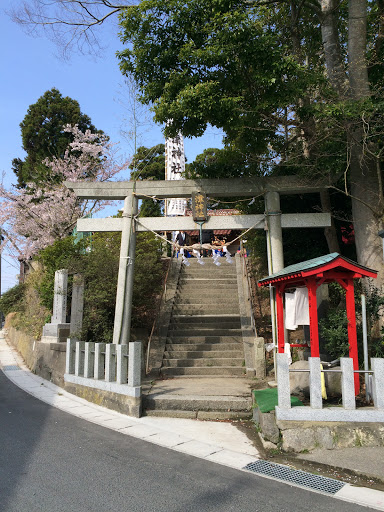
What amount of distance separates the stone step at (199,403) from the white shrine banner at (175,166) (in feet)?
52.4

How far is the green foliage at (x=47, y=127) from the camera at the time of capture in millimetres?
22281

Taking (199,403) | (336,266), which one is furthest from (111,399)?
(336,266)

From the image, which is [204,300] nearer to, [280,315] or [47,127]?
[280,315]

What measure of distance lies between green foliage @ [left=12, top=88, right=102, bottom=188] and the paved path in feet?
59.0

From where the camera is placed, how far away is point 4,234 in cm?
2047

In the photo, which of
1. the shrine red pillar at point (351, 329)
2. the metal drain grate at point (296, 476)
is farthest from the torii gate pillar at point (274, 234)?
the metal drain grate at point (296, 476)

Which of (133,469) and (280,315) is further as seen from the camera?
(280,315)

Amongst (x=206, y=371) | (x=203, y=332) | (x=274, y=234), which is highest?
(x=274, y=234)

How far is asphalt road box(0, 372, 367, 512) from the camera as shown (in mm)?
3739

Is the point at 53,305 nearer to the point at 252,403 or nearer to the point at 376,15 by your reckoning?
the point at 252,403

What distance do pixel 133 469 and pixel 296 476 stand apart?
1958 millimetres

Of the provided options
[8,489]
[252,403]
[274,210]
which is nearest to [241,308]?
[274,210]

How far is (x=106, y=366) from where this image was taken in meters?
8.02

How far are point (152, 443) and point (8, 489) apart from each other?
2.20 meters
